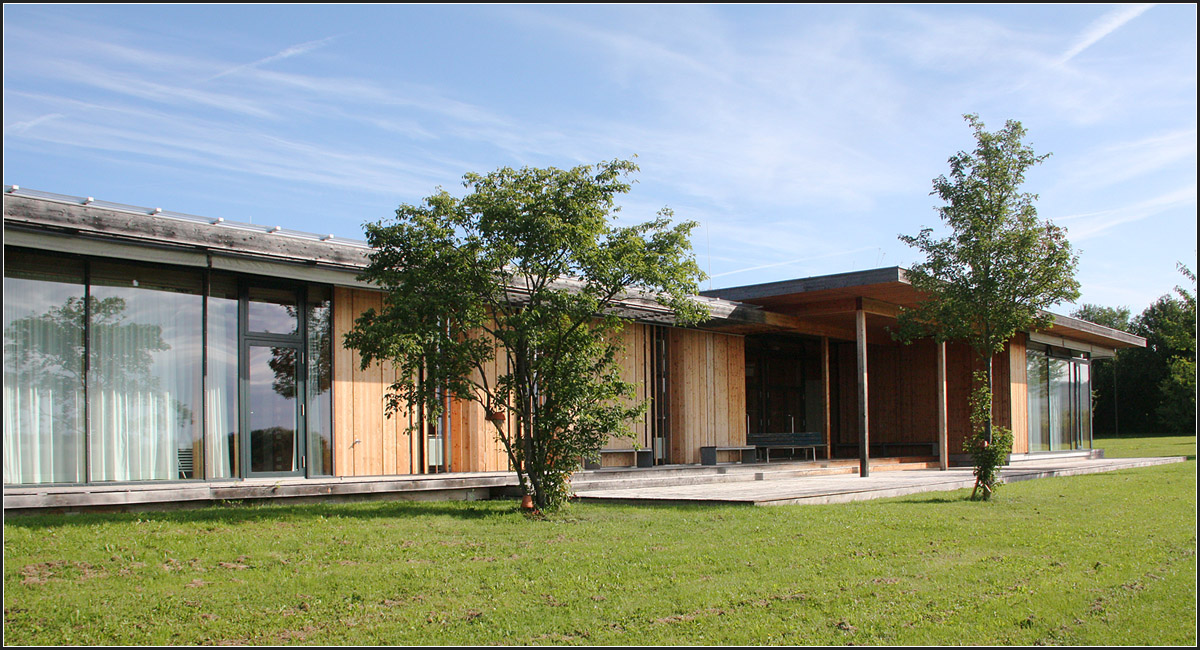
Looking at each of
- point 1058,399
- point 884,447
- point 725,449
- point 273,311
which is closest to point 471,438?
point 273,311

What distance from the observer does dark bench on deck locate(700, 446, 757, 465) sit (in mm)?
19312

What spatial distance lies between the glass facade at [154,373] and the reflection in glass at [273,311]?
0.01m

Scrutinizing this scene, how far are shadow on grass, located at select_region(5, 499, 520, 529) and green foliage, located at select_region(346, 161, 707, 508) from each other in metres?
1.01

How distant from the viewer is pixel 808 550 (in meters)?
8.29

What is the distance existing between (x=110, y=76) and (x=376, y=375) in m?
5.40

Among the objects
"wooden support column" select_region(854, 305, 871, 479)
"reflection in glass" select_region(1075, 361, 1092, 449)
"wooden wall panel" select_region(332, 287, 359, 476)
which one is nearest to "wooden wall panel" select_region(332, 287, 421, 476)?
"wooden wall panel" select_region(332, 287, 359, 476)

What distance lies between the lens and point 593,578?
7262mm

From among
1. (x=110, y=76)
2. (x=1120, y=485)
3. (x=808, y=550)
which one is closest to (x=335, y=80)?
(x=110, y=76)

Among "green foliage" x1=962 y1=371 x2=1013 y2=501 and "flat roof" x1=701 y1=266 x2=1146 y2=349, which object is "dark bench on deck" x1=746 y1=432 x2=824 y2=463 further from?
"green foliage" x1=962 y1=371 x2=1013 y2=501

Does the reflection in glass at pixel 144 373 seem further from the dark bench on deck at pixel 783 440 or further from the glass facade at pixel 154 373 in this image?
the dark bench on deck at pixel 783 440

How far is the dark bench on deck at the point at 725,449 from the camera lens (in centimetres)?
1931

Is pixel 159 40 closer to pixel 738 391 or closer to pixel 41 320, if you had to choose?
pixel 41 320

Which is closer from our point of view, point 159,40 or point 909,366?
point 159,40

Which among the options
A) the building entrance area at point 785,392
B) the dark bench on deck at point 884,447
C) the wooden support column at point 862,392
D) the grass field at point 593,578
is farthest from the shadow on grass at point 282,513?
the dark bench on deck at point 884,447
